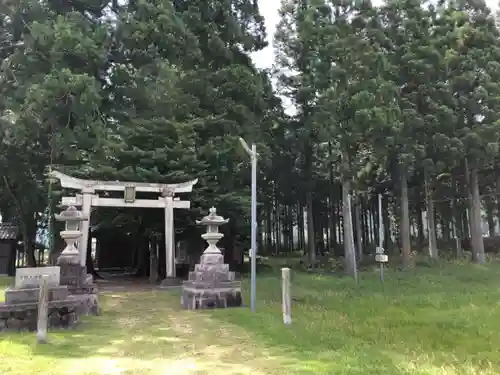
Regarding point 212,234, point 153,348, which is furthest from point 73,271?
point 153,348

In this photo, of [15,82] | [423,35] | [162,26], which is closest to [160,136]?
[162,26]

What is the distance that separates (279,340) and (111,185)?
7.60 m

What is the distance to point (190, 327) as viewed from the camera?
25.8 feet

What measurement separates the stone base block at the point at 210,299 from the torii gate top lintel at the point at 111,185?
155 inches

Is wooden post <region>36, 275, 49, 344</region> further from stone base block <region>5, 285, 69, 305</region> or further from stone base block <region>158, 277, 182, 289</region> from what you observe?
stone base block <region>158, 277, 182, 289</region>

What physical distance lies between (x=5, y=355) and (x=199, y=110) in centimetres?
1137

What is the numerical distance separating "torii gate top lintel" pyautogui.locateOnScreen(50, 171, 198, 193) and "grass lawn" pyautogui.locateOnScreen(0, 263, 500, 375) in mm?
3035

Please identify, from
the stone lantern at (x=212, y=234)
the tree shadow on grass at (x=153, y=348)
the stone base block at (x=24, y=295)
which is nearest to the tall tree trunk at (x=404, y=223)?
the stone lantern at (x=212, y=234)

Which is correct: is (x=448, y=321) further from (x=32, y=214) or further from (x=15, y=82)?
(x=32, y=214)

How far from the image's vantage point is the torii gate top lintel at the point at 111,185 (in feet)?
41.0

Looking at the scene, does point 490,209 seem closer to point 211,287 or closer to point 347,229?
point 347,229

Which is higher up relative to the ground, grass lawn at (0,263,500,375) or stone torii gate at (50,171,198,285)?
stone torii gate at (50,171,198,285)

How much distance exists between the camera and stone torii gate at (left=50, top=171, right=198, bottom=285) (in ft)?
40.7

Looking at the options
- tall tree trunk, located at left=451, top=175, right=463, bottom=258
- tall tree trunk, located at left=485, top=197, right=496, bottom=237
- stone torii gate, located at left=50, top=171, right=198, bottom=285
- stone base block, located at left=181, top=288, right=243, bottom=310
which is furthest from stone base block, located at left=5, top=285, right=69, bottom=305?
tall tree trunk, located at left=485, top=197, right=496, bottom=237
